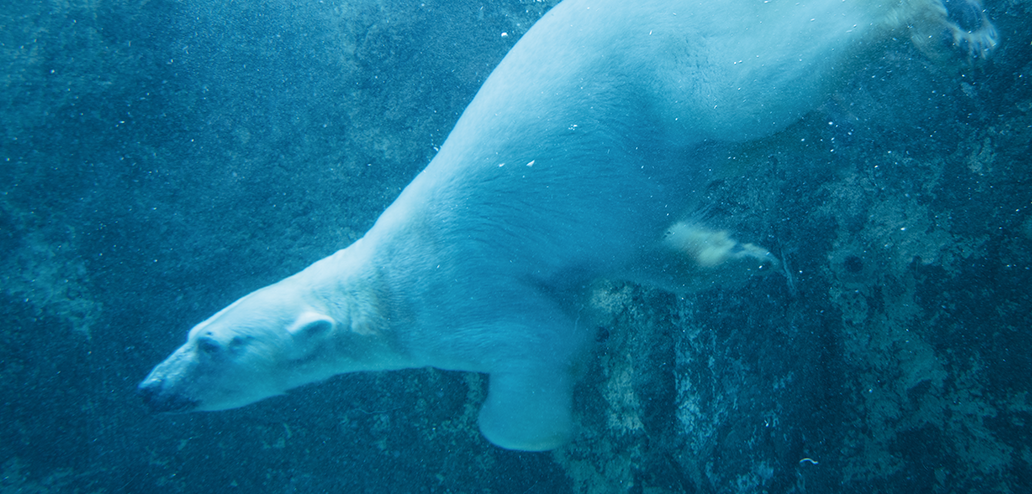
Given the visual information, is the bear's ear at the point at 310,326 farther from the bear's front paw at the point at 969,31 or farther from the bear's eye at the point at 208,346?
the bear's front paw at the point at 969,31

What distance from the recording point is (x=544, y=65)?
204 centimetres

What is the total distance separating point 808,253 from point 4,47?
5059mm

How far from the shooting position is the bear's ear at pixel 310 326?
229cm

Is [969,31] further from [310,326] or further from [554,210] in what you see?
[310,326]

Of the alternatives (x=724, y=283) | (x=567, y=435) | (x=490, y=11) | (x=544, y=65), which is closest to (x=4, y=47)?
(x=490, y=11)

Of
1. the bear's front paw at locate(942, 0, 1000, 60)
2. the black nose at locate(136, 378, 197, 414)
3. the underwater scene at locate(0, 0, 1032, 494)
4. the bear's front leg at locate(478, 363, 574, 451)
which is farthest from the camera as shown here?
the underwater scene at locate(0, 0, 1032, 494)

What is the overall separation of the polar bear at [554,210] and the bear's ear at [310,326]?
1cm

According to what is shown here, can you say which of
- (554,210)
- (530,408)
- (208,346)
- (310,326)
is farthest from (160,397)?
(554,210)

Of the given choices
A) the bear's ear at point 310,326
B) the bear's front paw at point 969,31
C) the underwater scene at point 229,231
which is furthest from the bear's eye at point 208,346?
the bear's front paw at point 969,31

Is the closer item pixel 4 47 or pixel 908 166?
pixel 908 166

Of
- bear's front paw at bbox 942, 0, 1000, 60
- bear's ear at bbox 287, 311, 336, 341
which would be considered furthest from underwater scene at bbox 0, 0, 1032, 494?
bear's front paw at bbox 942, 0, 1000, 60

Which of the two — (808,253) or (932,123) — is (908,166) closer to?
(932,123)

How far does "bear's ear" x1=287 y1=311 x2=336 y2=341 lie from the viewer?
7.52 feet

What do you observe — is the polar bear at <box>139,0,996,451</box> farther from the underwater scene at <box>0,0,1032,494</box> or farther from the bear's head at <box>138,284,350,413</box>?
the underwater scene at <box>0,0,1032,494</box>
